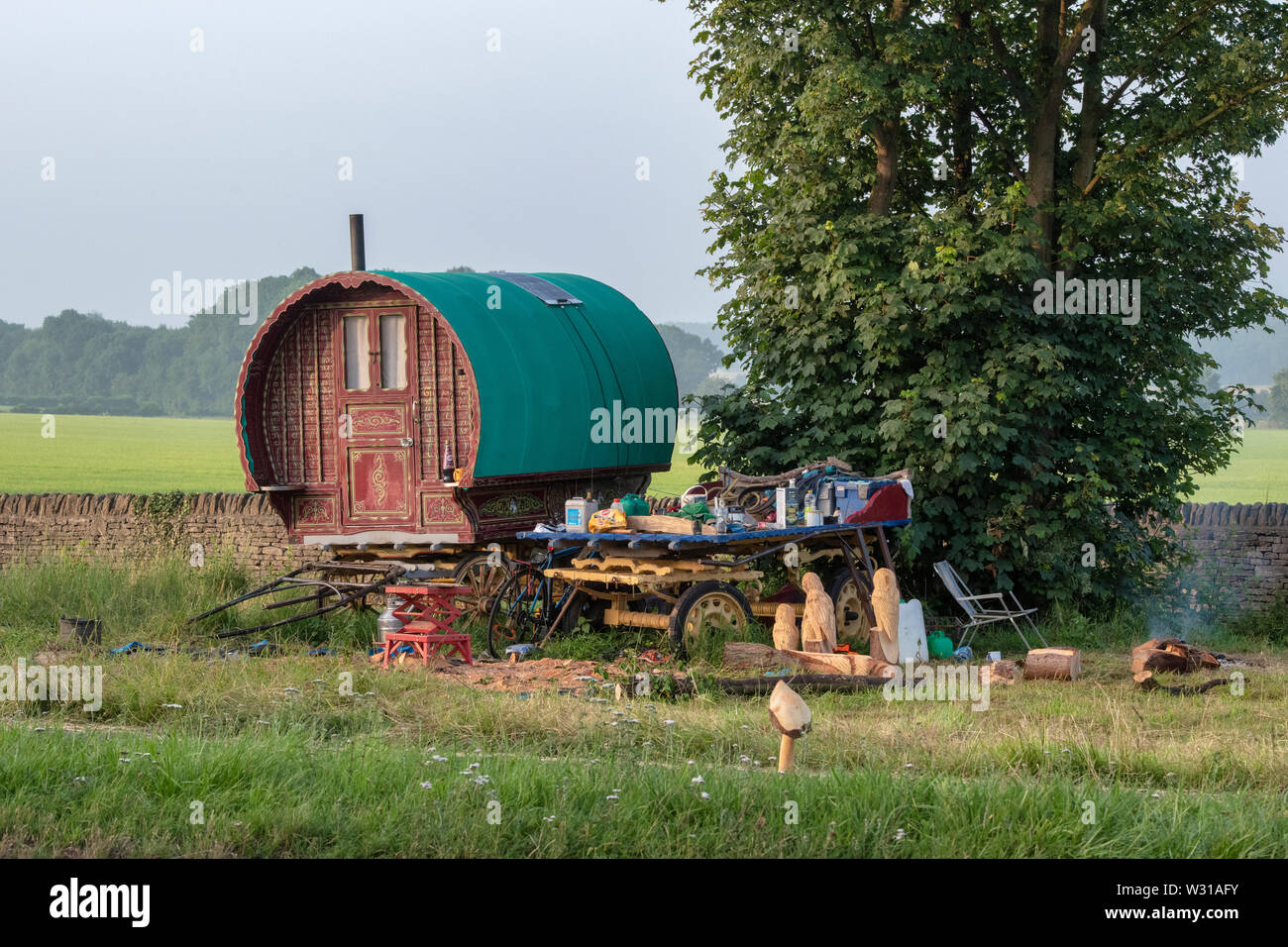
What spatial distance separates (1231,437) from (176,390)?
77428mm

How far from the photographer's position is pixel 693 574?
12.8m

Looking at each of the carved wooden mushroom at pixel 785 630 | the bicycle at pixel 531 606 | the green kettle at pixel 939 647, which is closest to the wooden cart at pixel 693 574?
the bicycle at pixel 531 606

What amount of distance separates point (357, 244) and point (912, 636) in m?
8.93

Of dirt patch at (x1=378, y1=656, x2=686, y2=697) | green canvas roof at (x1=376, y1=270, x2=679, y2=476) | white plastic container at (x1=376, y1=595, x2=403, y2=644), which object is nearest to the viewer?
dirt patch at (x1=378, y1=656, x2=686, y2=697)

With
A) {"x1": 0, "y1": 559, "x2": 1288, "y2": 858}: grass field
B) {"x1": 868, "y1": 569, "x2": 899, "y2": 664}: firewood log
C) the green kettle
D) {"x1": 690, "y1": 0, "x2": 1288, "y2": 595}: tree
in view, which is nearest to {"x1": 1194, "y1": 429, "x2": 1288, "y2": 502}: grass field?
{"x1": 690, "y1": 0, "x2": 1288, "y2": 595}: tree

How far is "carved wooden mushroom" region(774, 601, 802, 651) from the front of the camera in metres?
12.6

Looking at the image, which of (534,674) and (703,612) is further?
(703,612)

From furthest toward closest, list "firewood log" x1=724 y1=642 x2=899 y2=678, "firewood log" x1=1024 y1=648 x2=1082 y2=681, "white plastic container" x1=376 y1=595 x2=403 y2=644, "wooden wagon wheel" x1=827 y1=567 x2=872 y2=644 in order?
"wooden wagon wheel" x1=827 y1=567 x2=872 y2=644 → "white plastic container" x1=376 y1=595 x2=403 y2=644 → "firewood log" x1=1024 y1=648 x2=1082 y2=681 → "firewood log" x1=724 y1=642 x2=899 y2=678

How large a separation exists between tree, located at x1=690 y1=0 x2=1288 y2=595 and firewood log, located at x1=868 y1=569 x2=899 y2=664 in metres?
2.65

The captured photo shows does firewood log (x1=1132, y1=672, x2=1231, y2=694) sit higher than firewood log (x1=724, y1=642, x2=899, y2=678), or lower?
lower

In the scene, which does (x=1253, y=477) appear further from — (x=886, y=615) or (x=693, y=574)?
(x=693, y=574)

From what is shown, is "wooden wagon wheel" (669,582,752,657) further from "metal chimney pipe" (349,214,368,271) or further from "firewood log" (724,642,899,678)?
"metal chimney pipe" (349,214,368,271)

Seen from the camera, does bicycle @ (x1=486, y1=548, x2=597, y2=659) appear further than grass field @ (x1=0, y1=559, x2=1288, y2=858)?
Yes

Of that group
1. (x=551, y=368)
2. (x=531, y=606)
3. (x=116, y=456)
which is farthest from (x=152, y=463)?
(x=531, y=606)
